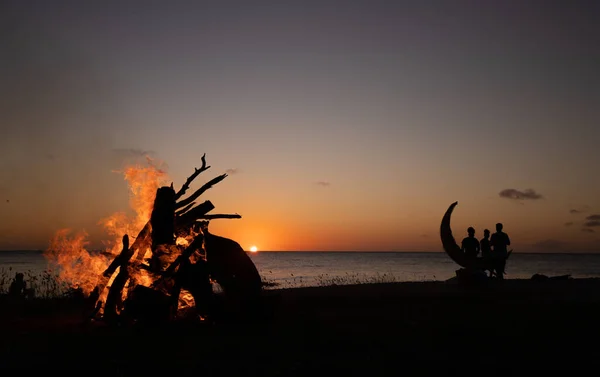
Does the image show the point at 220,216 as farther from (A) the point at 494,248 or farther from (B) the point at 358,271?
(B) the point at 358,271

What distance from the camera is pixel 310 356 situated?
8.02 meters

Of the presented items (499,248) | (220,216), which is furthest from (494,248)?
(220,216)

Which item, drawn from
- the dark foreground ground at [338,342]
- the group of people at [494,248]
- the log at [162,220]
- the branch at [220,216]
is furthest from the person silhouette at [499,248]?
the log at [162,220]

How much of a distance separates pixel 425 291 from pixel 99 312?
10632mm

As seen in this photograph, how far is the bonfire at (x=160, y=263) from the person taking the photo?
1116 cm

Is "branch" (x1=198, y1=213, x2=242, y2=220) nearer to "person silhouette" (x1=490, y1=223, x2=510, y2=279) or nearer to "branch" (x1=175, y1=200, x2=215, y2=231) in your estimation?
"branch" (x1=175, y1=200, x2=215, y2=231)

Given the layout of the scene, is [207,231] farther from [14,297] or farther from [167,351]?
[14,297]

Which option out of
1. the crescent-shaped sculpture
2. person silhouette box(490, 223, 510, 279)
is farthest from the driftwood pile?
person silhouette box(490, 223, 510, 279)

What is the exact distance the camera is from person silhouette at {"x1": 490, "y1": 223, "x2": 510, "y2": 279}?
20.6 metres

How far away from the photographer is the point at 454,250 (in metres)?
20.6

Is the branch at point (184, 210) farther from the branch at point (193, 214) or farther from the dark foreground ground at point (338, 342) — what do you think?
the dark foreground ground at point (338, 342)

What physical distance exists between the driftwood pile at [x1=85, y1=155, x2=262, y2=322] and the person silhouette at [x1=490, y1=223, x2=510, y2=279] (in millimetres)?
13204

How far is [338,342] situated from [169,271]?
471 cm

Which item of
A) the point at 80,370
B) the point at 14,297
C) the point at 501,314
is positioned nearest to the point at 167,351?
the point at 80,370
